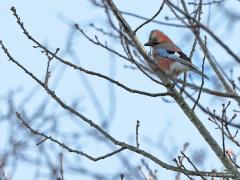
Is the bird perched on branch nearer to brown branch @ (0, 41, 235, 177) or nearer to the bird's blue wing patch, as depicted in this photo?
the bird's blue wing patch

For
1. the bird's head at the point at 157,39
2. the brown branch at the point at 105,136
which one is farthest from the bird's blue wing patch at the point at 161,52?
the brown branch at the point at 105,136

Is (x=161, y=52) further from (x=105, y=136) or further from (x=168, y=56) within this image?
(x=105, y=136)

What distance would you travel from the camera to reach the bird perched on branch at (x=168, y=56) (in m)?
5.57

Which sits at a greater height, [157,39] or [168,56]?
[157,39]

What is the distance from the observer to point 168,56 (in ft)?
20.9

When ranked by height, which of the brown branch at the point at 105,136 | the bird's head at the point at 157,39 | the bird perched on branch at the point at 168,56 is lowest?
the brown branch at the point at 105,136

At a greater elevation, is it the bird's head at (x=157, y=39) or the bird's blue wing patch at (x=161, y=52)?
the bird's head at (x=157, y=39)

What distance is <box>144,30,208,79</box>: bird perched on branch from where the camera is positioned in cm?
557

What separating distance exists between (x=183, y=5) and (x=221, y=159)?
1150mm

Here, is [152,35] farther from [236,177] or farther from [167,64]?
[236,177]

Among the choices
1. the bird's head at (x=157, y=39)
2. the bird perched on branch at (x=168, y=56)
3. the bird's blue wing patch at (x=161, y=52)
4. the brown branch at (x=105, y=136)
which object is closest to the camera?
the brown branch at (x=105, y=136)

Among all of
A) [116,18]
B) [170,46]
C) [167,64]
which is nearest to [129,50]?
[116,18]

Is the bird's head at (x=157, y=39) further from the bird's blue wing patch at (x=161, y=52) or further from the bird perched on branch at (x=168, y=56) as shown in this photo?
the bird's blue wing patch at (x=161, y=52)

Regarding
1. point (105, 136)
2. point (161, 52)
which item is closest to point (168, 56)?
point (161, 52)
